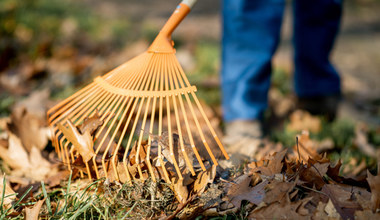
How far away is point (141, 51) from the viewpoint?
10.5ft

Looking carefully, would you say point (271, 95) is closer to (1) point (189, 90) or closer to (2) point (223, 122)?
(2) point (223, 122)

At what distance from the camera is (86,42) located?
3.40 m

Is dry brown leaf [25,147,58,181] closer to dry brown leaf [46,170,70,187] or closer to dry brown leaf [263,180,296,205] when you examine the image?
dry brown leaf [46,170,70,187]

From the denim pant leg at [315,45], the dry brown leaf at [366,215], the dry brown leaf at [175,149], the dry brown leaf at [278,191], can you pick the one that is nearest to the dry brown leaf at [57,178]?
the dry brown leaf at [175,149]

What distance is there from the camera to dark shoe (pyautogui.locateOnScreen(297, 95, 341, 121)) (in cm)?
241

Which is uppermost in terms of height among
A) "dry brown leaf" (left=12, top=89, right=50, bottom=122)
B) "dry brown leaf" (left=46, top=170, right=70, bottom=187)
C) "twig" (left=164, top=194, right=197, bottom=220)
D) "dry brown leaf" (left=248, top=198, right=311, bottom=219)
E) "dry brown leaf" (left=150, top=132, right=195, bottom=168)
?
"dry brown leaf" (left=12, top=89, right=50, bottom=122)

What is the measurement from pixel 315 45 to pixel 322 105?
471mm

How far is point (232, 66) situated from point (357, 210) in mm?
1172

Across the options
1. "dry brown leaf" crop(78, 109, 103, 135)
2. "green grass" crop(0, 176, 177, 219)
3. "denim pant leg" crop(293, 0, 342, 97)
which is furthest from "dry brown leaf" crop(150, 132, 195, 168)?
"denim pant leg" crop(293, 0, 342, 97)

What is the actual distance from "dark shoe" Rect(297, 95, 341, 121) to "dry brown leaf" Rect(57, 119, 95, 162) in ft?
5.90

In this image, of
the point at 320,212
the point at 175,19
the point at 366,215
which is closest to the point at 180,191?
the point at 320,212

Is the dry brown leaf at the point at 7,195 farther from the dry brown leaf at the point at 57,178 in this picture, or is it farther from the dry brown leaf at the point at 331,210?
the dry brown leaf at the point at 331,210

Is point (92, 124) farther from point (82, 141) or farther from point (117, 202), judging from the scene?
point (117, 202)

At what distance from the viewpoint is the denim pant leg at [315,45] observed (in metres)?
2.18
